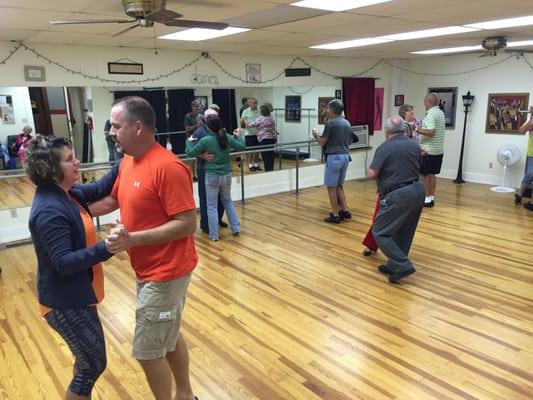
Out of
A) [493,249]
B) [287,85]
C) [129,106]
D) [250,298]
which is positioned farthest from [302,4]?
[287,85]

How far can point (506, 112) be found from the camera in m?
7.66

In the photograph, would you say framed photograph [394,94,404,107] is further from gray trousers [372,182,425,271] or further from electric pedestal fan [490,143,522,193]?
gray trousers [372,182,425,271]

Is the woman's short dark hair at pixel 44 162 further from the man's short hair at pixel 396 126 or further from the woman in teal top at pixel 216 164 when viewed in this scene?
the woman in teal top at pixel 216 164

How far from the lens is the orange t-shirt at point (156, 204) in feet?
5.96

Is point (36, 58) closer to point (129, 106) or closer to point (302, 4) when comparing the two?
point (302, 4)

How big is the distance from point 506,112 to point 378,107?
230 cm

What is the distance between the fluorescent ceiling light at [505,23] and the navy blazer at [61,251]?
4.44 metres

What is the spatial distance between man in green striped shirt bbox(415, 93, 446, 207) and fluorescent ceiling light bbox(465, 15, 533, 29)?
144 cm

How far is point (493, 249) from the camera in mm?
4746

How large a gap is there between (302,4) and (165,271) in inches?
96.6

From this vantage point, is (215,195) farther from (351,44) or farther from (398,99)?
(398,99)

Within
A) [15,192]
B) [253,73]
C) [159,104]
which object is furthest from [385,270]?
[15,192]

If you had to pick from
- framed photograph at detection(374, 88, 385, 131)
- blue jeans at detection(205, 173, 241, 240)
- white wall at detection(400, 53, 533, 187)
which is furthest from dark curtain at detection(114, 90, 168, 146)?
white wall at detection(400, 53, 533, 187)

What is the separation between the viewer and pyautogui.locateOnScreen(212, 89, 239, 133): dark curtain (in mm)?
6906
